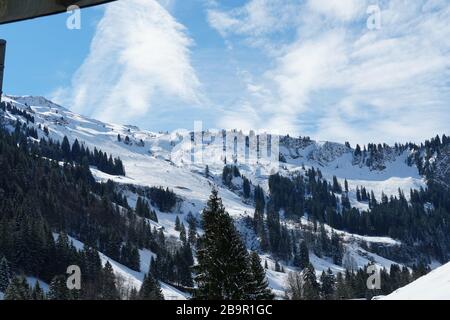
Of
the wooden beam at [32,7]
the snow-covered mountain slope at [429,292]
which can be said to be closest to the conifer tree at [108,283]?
the snow-covered mountain slope at [429,292]

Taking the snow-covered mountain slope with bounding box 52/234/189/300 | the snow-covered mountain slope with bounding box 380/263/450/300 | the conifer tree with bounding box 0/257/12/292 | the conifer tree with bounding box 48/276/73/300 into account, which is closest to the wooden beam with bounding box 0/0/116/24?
the snow-covered mountain slope with bounding box 380/263/450/300

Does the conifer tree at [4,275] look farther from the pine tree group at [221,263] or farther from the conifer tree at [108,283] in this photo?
the pine tree group at [221,263]

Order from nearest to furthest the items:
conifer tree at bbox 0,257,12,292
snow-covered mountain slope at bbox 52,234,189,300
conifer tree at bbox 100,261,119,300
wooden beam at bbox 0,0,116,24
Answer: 1. wooden beam at bbox 0,0,116,24
2. conifer tree at bbox 0,257,12,292
3. conifer tree at bbox 100,261,119,300
4. snow-covered mountain slope at bbox 52,234,189,300

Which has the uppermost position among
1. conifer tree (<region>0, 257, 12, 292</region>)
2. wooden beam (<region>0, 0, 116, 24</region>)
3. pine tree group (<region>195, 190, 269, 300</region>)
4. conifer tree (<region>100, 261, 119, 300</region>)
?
wooden beam (<region>0, 0, 116, 24</region>)

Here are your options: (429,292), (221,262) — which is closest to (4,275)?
(221,262)

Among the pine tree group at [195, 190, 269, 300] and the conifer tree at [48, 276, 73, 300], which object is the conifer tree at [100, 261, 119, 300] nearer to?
the conifer tree at [48, 276, 73, 300]

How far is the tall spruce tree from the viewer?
90.4ft

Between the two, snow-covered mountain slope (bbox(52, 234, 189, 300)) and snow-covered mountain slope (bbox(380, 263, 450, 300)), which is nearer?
snow-covered mountain slope (bbox(380, 263, 450, 300))

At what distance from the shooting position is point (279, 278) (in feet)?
622

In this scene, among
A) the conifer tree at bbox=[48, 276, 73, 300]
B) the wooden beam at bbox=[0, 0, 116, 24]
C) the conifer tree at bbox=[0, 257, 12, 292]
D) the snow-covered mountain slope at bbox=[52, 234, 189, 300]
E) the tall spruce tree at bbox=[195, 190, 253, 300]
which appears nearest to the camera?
the wooden beam at bbox=[0, 0, 116, 24]

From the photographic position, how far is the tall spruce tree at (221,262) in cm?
2755
